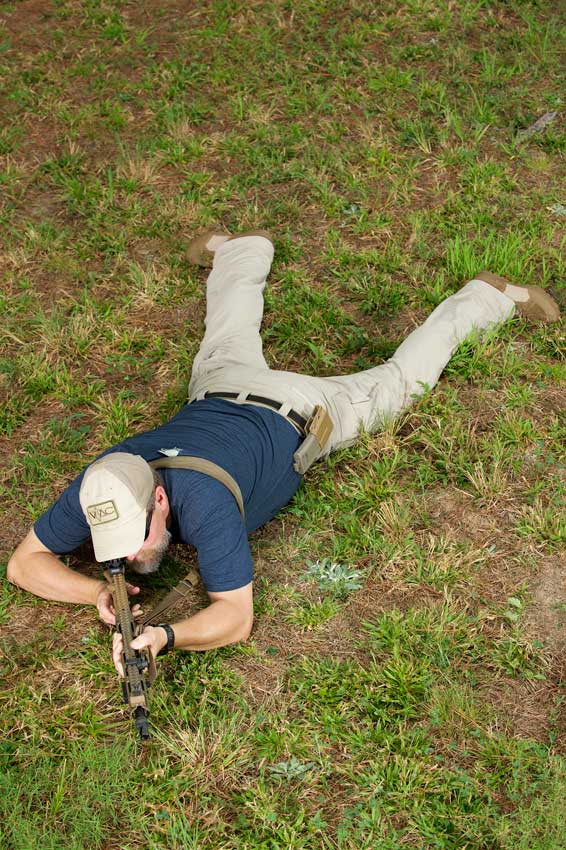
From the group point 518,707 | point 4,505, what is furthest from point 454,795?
point 4,505

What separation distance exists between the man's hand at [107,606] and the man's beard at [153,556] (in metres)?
0.18

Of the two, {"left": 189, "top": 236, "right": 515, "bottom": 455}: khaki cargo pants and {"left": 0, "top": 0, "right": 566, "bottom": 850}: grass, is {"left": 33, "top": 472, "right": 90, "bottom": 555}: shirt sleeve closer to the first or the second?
{"left": 0, "top": 0, "right": 566, "bottom": 850}: grass

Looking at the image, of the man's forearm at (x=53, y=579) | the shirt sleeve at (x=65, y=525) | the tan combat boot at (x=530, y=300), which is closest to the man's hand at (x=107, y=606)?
the man's forearm at (x=53, y=579)

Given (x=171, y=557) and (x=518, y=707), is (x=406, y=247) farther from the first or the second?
(x=518, y=707)

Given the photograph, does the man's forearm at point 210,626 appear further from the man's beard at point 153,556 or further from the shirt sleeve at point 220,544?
the man's beard at point 153,556

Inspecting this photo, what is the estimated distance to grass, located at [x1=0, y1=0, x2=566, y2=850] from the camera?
176 inches

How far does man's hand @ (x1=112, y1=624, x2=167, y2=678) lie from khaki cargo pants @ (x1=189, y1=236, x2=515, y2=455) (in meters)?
1.54

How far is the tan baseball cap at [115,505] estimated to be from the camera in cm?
439

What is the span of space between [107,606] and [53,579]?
1.23 ft

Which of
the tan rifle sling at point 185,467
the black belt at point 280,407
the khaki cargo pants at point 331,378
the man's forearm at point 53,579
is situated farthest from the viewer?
the khaki cargo pants at point 331,378

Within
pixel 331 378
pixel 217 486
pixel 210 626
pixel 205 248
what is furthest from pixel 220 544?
pixel 205 248

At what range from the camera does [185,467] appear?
15.7ft

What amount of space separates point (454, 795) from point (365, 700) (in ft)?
1.98

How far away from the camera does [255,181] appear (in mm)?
7824
